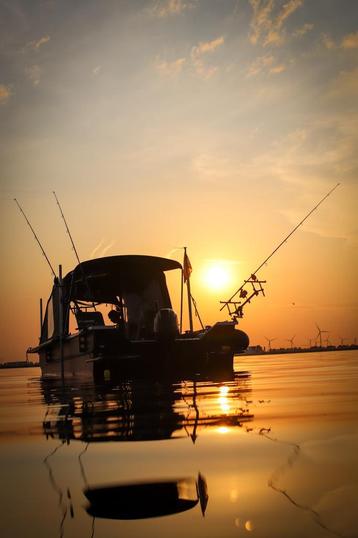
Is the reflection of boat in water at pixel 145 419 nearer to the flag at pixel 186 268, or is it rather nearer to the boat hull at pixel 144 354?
the boat hull at pixel 144 354

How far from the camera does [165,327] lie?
24328 mm

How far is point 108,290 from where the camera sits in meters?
30.5

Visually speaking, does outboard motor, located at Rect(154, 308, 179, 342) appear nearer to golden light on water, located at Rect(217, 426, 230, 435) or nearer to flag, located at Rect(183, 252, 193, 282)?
flag, located at Rect(183, 252, 193, 282)

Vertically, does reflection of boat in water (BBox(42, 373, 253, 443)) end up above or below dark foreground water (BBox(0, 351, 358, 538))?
below

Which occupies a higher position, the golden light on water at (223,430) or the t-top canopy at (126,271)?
the t-top canopy at (126,271)

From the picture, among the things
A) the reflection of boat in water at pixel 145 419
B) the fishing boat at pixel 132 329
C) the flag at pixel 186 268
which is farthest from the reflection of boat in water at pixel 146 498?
the flag at pixel 186 268

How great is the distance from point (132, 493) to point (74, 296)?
27.2 m

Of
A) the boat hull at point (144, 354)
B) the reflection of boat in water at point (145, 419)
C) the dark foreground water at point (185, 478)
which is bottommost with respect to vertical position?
the reflection of boat in water at point (145, 419)

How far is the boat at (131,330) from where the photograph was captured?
24.0 meters

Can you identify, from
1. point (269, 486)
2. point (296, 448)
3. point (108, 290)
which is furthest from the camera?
point (108, 290)

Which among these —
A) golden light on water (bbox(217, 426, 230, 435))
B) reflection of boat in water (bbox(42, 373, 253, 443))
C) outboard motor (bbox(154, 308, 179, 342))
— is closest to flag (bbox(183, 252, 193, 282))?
outboard motor (bbox(154, 308, 179, 342))

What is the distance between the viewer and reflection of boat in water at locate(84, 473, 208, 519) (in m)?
3.40

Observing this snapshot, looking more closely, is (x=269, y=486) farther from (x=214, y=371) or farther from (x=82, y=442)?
(x=214, y=371)

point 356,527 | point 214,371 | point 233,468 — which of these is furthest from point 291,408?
point 214,371
